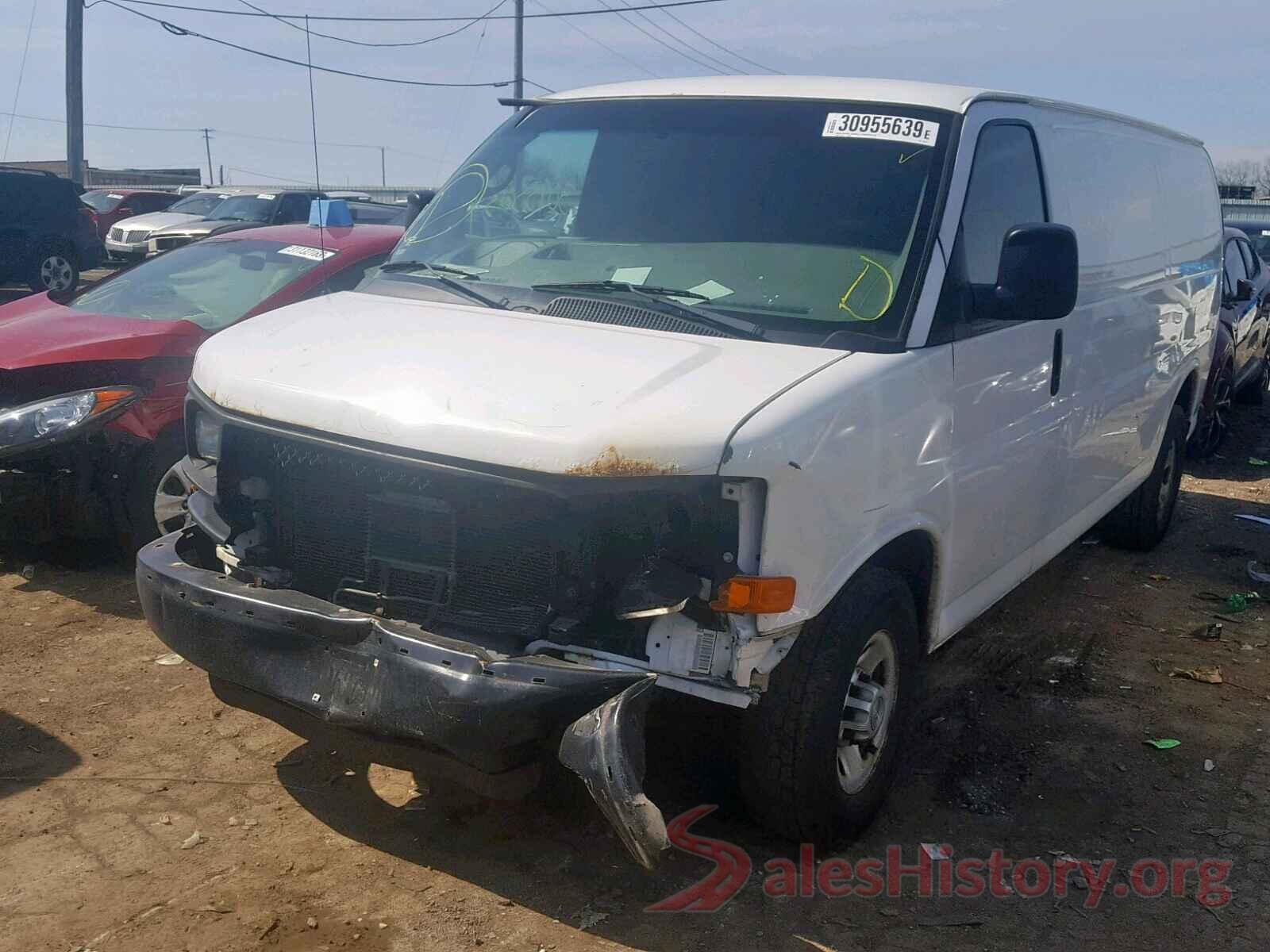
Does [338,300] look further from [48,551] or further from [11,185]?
[11,185]

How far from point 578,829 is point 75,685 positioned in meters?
2.12

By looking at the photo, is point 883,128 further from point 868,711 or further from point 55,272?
point 55,272

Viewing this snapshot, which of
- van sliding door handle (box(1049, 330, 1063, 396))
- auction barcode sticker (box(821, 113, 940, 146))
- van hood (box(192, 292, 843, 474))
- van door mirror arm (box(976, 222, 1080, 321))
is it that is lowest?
van sliding door handle (box(1049, 330, 1063, 396))

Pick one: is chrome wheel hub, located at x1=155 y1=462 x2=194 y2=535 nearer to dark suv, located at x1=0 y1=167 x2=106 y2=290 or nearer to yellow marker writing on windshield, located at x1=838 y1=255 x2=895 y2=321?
yellow marker writing on windshield, located at x1=838 y1=255 x2=895 y2=321

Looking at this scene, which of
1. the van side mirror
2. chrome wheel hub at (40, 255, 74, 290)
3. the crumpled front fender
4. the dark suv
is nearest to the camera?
the crumpled front fender

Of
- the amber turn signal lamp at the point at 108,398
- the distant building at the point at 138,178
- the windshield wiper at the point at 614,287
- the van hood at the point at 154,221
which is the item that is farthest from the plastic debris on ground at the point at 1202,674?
the distant building at the point at 138,178

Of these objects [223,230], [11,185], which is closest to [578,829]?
[223,230]

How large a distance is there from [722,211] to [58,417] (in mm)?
3092

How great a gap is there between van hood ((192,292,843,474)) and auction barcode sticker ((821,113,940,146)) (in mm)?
920

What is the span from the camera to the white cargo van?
2.97m

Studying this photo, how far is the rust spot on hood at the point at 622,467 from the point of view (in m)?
2.90

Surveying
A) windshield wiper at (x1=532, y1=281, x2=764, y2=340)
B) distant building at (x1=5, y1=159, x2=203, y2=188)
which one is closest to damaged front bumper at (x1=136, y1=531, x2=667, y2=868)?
windshield wiper at (x1=532, y1=281, x2=764, y2=340)

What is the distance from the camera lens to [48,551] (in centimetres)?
600

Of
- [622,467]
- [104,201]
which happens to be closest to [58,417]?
[622,467]
